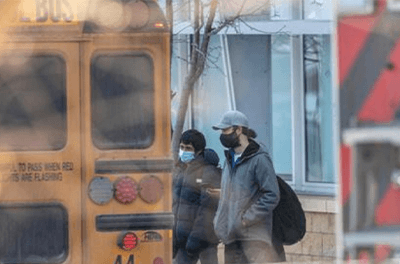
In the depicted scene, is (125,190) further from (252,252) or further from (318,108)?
(318,108)

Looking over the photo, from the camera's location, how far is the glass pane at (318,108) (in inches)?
424

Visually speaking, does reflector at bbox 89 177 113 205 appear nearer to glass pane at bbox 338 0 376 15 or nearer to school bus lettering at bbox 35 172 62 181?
school bus lettering at bbox 35 172 62 181

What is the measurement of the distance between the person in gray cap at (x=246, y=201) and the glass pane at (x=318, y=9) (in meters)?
2.59

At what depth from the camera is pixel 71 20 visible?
20.4 ft

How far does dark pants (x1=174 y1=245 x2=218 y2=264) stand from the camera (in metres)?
8.98

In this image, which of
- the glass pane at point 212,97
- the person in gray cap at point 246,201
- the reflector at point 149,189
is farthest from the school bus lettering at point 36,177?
the glass pane at point 212,97

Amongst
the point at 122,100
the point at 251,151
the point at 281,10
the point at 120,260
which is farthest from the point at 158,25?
the point at 281,10

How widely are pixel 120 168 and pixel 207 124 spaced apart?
4892 millimetres

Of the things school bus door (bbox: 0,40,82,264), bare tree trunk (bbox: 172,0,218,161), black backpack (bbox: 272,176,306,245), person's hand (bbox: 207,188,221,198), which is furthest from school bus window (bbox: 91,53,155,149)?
bare tree trunk (bbox: 172,0,218,161)

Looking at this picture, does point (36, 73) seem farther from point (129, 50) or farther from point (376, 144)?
point (376, 144)

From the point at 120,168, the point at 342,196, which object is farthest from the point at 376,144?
the point at 120,168

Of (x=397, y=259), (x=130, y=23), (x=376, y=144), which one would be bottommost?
(x=397, y=259)

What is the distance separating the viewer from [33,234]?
6.18m

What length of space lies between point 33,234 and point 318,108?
5.27 metres
